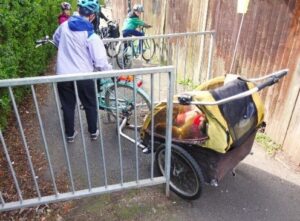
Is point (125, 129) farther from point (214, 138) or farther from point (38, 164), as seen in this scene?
point (214, 138)

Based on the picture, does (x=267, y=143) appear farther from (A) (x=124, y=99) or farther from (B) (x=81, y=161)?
(B) (x=81, y=161)

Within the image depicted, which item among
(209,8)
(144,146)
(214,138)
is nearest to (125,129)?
(144,146)

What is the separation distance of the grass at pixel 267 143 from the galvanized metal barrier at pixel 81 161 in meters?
1.67

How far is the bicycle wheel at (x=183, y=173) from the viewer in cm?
298

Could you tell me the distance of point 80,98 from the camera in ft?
13.5

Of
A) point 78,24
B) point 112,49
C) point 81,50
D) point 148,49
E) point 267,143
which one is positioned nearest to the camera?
point 78,24

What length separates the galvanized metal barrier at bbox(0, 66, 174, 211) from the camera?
100 inches

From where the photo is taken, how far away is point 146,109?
4996mm

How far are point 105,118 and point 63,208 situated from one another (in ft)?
6.59

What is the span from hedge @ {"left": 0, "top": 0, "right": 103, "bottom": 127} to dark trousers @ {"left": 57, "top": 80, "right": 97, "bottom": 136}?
2.55ft

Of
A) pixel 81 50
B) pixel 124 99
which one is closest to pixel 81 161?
pixel 124 99

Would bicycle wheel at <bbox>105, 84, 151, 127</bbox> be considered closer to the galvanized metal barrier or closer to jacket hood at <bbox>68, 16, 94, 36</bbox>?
the galvanized metal barrier

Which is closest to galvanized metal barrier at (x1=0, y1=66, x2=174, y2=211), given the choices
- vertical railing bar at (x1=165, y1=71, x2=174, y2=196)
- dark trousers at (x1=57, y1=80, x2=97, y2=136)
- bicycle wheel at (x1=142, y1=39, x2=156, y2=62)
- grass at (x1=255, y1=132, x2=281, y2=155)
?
vertical railing bar at (x1=165, y1=71, x2=174, y2=196)

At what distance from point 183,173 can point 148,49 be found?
5.72m
